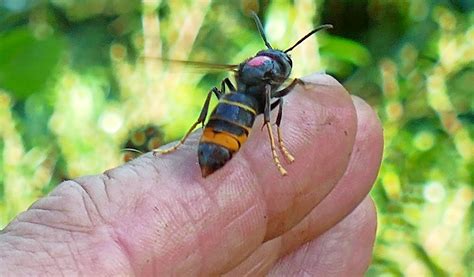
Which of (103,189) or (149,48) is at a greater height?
(103,189)

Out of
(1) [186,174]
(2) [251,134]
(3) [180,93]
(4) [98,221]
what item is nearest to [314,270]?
(2) [251,134]

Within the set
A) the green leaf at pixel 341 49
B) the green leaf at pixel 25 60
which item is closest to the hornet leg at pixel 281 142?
the green leaf at pixel 25 60

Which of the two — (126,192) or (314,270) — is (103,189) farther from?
(314,270)

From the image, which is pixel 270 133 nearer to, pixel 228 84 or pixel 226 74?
pixel 228 84

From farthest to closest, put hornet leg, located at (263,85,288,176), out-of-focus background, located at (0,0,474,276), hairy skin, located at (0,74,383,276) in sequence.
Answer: out-of-focus background, located at (0,0,474,276), hornet leg, located at (263,85,288,176), hairy skin, located at (0,74,383,276)

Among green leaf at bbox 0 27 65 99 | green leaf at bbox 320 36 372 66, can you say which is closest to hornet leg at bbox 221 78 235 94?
green leaf at bbox 0 27 65 99

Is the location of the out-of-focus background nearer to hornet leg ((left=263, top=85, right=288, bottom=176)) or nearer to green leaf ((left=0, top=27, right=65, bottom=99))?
green leaf ((left=0, top=27, right=65, bottom=99))

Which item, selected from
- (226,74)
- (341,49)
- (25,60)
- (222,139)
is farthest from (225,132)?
(226,74)
